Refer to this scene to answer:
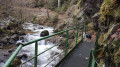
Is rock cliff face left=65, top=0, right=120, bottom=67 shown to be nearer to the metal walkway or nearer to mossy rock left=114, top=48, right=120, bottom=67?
mossy rock left=114, top=48, right=120, bottom=67

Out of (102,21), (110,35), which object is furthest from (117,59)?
(102,21)

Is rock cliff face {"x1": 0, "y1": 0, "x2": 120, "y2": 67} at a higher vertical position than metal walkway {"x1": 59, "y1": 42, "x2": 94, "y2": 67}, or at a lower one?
higher

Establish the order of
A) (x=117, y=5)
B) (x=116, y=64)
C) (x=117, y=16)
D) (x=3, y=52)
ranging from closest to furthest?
(x=116, y=64)
(x=117, y=16)
(x=117, y=5)
(x=3, y=52)

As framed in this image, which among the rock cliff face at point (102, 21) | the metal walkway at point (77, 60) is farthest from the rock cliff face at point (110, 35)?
the metal walkway at point (77, 60)

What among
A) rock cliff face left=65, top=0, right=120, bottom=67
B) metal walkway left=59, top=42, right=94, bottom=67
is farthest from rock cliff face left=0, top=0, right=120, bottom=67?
metal walkway left=59, top=42, right=94, bottom=67

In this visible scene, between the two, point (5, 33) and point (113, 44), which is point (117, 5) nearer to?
point (113, 44)

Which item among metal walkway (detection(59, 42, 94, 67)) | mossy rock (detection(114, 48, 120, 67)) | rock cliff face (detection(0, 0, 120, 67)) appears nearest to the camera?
mossy rock (detection(114, 48, 120, 67))

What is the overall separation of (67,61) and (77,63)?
406 mm

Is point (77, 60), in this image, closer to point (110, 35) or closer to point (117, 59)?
point (110, 35)

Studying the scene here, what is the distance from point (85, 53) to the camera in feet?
19.3

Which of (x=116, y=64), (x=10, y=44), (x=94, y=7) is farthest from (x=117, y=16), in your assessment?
(x=10, y=44)

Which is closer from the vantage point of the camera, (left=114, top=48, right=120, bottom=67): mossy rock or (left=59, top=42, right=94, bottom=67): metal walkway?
(left=114, top=48, right=120, bottom=67): mossy rock

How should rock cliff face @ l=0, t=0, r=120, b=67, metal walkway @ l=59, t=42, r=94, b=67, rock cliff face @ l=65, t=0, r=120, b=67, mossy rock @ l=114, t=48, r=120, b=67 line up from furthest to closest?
metal walkway @ l=59, t=42, r=94, b=67
rock cliff face @ l=0, t=0, r=120, b=67
rock cliff face @ l=65, t=0, r=120, b=67
mossy rock @ l=114, t=48, r=120, b=67

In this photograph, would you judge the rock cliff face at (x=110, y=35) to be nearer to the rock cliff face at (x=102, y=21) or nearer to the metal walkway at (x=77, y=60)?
the rock cliff face at (x=102, y=21)
